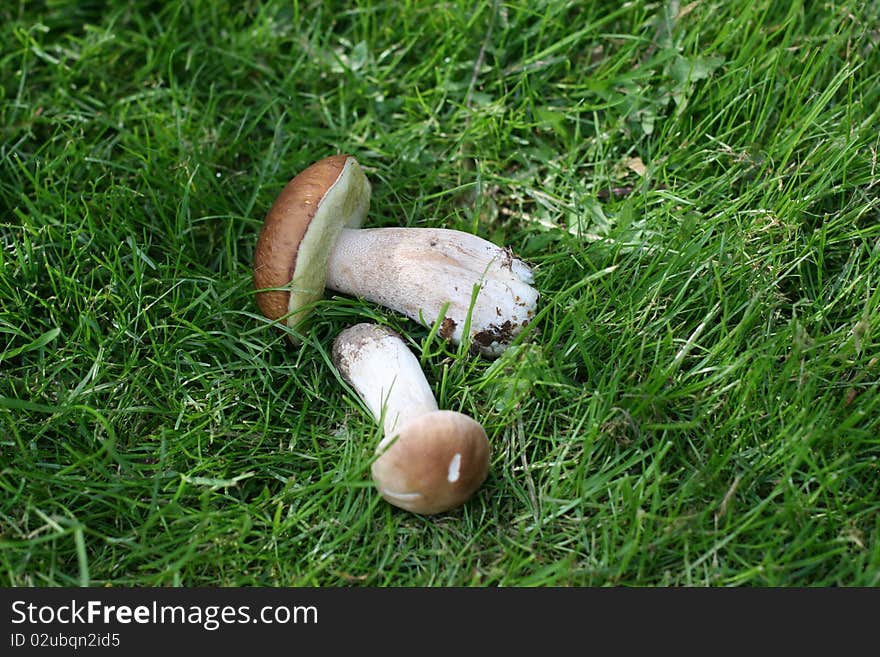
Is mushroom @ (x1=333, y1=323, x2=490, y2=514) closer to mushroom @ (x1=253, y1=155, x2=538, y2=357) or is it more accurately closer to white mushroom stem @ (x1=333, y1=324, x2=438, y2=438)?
white mushroom stem @ (x1=333, y1=324, x2=438, y2=438)

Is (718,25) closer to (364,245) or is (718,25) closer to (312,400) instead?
(364,245)

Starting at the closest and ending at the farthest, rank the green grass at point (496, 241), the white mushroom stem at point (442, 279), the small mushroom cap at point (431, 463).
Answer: the small mushroom cap at point (431, 463), the green grass at point (496, 241), the white mushroom stem at point (442, 279)

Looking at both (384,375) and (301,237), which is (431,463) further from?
(301,237)

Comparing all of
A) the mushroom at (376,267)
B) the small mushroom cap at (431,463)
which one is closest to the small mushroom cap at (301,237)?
the mushroom at (376,267)

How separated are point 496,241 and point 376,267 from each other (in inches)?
23.1

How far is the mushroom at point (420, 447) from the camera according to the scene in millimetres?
2504

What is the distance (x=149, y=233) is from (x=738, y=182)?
102 inches

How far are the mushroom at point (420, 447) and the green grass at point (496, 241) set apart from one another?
11 cm

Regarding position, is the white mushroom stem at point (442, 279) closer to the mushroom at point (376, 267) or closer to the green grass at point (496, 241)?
the mushroom at point (376, 267)

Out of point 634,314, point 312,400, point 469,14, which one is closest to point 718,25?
point 469,14

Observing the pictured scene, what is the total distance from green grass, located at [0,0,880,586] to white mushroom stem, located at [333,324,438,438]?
103 mm

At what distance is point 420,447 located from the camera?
2500mm

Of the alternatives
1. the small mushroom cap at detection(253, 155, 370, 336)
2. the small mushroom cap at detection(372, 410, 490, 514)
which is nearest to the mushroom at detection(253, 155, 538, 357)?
the small mushroom cap at detection(253, 155, 370, 336)

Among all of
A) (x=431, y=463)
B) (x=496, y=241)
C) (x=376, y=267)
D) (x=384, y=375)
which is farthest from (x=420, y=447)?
(x=496, y=241)
